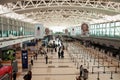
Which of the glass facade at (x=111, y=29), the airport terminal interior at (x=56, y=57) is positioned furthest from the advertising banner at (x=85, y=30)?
the glass facade at (x=111, y=29)

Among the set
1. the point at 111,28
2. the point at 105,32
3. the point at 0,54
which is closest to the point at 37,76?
the point at 0,54

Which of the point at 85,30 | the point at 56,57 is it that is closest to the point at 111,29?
the point at 56,57

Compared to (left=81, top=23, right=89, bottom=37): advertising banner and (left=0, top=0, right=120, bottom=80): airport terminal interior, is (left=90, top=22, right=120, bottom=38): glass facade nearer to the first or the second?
(left=0, top=0, right=120, bottom=80): airport terminal interior

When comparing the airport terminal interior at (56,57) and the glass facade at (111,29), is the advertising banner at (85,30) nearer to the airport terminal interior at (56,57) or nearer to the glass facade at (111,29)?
the airport terminal interior at (56,57)

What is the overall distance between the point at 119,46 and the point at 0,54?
53.1 ft

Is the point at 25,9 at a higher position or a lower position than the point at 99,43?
higher

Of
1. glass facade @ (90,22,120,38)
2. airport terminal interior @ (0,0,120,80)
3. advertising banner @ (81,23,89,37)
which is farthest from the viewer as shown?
glass facade @ (90,22,120,38)

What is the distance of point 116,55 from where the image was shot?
29.8m

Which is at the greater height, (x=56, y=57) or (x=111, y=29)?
(x=111, y=29)

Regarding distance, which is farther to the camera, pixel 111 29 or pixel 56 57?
pixel 111 29

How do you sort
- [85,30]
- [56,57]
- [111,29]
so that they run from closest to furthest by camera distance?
1. [85,30]
2. [56,57]
3. [111,29]

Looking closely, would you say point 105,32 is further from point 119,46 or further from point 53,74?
point 53,74

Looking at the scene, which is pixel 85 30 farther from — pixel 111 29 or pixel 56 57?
pixel 111 29

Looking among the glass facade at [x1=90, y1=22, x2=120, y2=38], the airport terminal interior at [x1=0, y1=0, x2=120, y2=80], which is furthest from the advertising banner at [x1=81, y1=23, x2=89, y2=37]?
the glass facade at [x1=90, y1=22, x2=120, y2=38]
